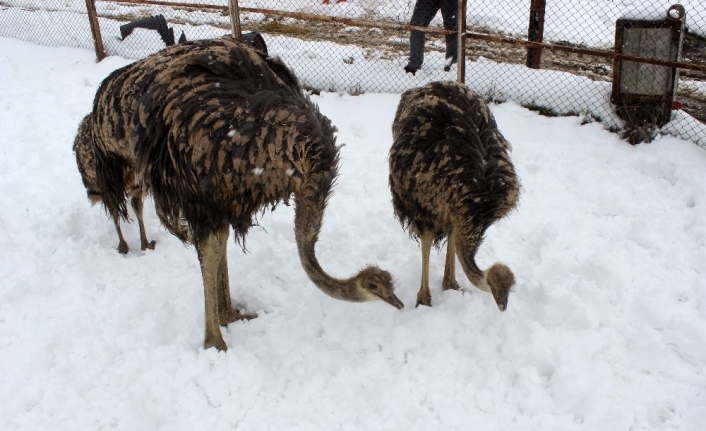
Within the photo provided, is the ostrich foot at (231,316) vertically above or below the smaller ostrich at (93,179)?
below

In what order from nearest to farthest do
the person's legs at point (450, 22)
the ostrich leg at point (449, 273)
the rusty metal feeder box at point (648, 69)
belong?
the ostrich leg at point (449, 273), the rusty metal feeder box at point (648, 69), the person's legs at point (450, 22)

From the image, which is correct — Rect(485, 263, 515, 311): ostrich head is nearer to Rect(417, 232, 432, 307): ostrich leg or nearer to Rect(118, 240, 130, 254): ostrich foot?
Rect(417, 232, 432, 307): ostrich leg

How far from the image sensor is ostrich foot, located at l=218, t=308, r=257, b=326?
4262mm

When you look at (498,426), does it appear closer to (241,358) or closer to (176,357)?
(241,358)

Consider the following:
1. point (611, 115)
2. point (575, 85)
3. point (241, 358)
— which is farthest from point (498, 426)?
point (575, 85)

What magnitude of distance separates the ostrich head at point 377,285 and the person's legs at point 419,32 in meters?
4.98

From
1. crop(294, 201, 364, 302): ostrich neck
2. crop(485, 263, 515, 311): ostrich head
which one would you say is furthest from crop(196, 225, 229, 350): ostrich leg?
crop(485, 263, 515, 311): ostrich head

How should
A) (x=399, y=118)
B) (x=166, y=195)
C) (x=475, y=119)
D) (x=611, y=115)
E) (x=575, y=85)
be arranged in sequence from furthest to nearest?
1. (x=575, y=85)
2. (x=611, y=115)
3. (x=399, y=118)
4. (x=475, y=119)
5. (x=166, y=195)

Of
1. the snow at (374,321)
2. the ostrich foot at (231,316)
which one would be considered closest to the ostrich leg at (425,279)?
the snow at (374,321)

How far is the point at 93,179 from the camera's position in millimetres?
4910

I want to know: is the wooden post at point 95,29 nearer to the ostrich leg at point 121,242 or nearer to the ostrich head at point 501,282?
the ostrich leg at point 121,242

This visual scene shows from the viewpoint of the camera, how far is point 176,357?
3895 millimetres

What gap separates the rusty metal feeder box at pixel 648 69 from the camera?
20.7 feet

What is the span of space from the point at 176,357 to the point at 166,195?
1.08 m
